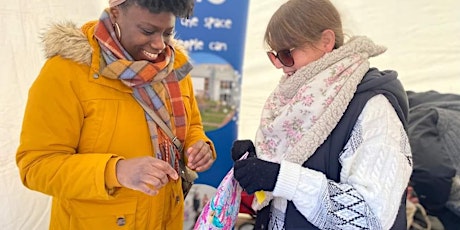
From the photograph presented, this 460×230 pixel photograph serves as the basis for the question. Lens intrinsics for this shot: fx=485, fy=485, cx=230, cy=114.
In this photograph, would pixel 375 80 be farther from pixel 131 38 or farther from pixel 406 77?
pixel 406 77

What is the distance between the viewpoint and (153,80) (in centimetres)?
109

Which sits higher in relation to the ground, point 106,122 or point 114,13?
point 114,13

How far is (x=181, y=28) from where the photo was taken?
1.97 m

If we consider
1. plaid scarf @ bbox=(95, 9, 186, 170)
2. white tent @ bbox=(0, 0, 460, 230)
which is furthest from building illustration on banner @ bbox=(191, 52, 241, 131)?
plaid scarf @ bbox=(95, 9, 186, 170)

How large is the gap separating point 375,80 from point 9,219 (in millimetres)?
1428

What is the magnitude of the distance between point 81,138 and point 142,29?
0.27 m

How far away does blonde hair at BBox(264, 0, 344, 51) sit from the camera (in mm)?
991

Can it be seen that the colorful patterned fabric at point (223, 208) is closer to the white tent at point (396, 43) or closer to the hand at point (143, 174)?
the hand at point (143, 174)

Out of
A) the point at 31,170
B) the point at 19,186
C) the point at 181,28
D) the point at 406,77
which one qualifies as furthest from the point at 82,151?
the point at 406,77

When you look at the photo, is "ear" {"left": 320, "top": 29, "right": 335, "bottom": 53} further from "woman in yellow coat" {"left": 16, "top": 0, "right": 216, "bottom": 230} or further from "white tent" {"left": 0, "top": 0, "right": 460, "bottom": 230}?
"white tent" {"left": 0, "top": 0, "right": 460, "bottom": 230}

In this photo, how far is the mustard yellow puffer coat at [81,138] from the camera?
989 millimetres

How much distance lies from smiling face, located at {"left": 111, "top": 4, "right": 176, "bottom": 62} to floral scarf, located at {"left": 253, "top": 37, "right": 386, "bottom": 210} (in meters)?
0.29

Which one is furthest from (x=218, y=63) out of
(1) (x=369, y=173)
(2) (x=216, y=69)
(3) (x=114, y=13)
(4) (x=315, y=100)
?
(1) (x=369, y=173)

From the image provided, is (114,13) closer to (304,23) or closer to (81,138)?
(81,138)
